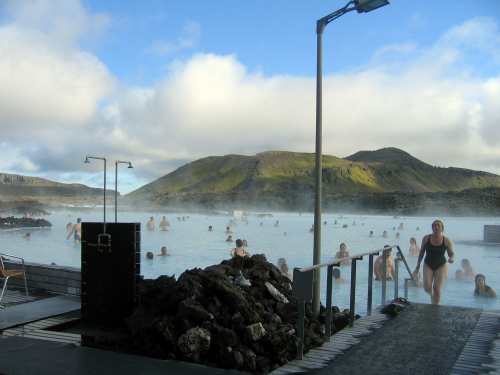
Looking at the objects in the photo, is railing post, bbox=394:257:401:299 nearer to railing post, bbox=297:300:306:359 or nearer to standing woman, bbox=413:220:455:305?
standing woman, bbox=413:220:455:305

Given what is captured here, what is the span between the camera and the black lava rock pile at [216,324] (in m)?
4.22

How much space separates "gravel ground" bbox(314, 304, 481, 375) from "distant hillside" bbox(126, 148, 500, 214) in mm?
58183

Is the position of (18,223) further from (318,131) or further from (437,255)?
(318,131)

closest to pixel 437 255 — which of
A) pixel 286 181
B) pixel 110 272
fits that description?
pixel 110 272

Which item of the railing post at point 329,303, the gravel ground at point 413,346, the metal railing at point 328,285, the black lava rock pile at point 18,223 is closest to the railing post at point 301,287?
the metal railing at point 328,285

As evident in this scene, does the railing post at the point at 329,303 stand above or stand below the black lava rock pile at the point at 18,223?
above

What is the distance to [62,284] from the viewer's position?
23.8 ft

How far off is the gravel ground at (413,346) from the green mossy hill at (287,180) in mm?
60633

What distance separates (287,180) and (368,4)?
241ft

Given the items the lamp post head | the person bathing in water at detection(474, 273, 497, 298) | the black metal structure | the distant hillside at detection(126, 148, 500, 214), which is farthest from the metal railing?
the distant hillside at detection(126, 148, 500, 214)

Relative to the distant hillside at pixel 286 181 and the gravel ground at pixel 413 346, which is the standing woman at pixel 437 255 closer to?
the gravel ground at pixel 413 346

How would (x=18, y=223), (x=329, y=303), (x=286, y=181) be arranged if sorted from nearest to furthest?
(x=329, y=303)
(x=18, y=223)
(x=286, y=181)

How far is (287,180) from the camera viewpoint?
78938 mm

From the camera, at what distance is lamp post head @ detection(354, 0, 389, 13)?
566 cm
